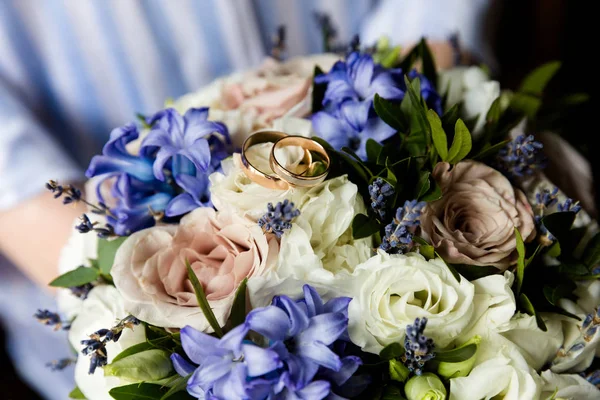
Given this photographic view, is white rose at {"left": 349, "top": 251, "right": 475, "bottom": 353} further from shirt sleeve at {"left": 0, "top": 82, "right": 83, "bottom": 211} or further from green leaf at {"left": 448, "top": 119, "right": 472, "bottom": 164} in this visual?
shirt sleeve at {"left": 0, "top": 82, "right": 83, "bottom": 211}

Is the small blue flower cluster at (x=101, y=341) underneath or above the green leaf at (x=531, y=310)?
above

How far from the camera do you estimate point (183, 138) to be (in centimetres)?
49

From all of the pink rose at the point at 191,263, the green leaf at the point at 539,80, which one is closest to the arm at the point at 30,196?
the pink rose at the point at 191,263

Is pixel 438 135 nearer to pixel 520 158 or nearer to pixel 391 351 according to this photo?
pixel 520 158

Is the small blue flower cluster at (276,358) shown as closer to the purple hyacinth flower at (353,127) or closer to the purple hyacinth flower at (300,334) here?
the purple hyacinth flower at (300,334)

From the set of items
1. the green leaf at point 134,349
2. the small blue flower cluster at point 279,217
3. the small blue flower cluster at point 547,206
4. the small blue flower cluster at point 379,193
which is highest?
the small blue flower cluster at point 279,217

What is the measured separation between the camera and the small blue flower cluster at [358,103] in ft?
1.65

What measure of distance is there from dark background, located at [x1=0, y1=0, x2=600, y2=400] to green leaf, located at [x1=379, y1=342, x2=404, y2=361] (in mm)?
1341

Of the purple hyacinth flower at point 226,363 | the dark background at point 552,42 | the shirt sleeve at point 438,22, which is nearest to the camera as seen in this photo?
the purple hyacinth flower at point 226,363

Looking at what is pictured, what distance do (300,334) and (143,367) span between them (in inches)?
5.3

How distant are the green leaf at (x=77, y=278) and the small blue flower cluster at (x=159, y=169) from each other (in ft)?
0.17

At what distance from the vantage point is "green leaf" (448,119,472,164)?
456mm

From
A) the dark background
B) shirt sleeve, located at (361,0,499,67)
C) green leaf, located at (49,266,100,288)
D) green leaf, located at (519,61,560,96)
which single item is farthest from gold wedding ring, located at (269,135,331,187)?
the dark background

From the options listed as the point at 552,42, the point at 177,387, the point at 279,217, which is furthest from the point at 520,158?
the point at 552,42
